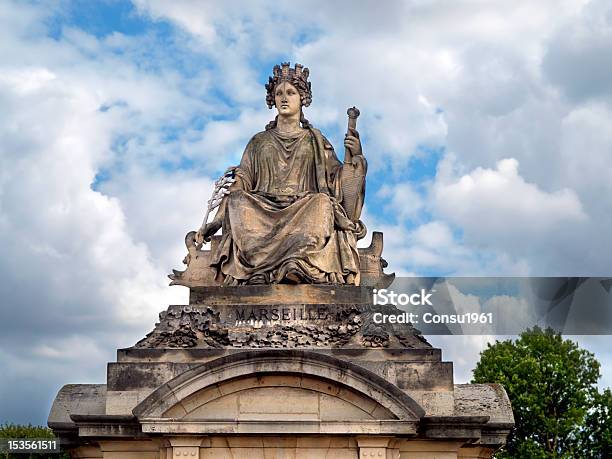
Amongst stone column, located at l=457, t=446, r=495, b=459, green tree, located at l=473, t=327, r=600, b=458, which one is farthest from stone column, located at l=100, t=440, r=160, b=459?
green tree, located at l=473, t=327, r=600, b=458

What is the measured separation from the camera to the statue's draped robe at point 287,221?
20.9 m

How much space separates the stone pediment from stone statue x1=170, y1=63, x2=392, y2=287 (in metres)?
2.26

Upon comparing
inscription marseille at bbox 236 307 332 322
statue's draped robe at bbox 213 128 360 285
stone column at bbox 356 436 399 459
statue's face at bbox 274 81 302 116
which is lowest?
stone column at bbox 356 436 399 459

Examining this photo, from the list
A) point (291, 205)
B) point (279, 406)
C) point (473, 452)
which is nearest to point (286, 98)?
point (291, 205)

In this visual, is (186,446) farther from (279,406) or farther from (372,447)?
(372,447)

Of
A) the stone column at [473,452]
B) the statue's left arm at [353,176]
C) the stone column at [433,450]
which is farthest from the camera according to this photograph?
the statue's left arm at [353,176]

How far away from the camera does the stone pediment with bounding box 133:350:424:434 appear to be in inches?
731

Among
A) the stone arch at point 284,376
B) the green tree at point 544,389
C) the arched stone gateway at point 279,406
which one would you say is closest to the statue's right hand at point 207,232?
the arched stone gateway at point 279,406

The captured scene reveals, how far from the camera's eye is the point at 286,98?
2322cm

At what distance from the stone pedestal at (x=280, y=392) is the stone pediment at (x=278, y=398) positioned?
0.7 inches

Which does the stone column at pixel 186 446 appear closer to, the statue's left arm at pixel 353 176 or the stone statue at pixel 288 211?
the stone statue at pixel 288 211

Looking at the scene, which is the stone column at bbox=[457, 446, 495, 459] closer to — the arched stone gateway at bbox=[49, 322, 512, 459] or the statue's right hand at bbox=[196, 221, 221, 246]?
the arched stone gateway at bbox=[49, 322, 512, 459]

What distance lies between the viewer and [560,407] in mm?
41719

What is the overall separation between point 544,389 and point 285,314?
23619 mm
